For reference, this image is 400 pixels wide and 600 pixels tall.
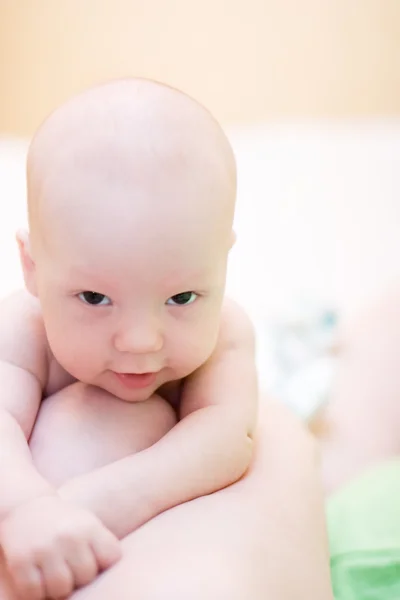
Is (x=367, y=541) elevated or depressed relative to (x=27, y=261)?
depressed

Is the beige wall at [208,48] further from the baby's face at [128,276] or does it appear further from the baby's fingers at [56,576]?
the baby's fingers at [56,576]

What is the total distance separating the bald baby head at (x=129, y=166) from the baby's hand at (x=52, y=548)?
0.66 feet

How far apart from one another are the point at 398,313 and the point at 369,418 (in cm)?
19

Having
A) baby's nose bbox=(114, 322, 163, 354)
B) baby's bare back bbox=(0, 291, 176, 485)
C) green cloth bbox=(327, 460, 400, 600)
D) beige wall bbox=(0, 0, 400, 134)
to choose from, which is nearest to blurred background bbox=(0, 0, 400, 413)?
beige wall bbox=(0, 0, 400, 134)

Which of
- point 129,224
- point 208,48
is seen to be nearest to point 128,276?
point 129,224

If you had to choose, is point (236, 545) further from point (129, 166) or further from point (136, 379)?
point (129, 166)

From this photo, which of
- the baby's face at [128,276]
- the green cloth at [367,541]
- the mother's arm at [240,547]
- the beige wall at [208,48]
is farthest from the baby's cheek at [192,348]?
the beige wall at [208,48]

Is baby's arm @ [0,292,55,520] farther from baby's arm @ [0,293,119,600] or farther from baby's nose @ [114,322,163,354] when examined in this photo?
baby's nose @ [114,322,163,354]

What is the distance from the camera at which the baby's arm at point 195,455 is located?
56 cm

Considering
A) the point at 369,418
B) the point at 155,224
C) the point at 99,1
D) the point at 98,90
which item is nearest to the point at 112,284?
the point at 155,224

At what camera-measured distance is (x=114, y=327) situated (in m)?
0.54

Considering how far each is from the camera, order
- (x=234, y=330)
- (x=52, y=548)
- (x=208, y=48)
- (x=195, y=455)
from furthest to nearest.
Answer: (x=208, y=48)
(x=234, y=330)
(x=195, y=455)
(x=52, y=548)

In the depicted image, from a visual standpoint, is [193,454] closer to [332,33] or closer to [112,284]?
[112,284]

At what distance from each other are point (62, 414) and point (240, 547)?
203 millimetres
